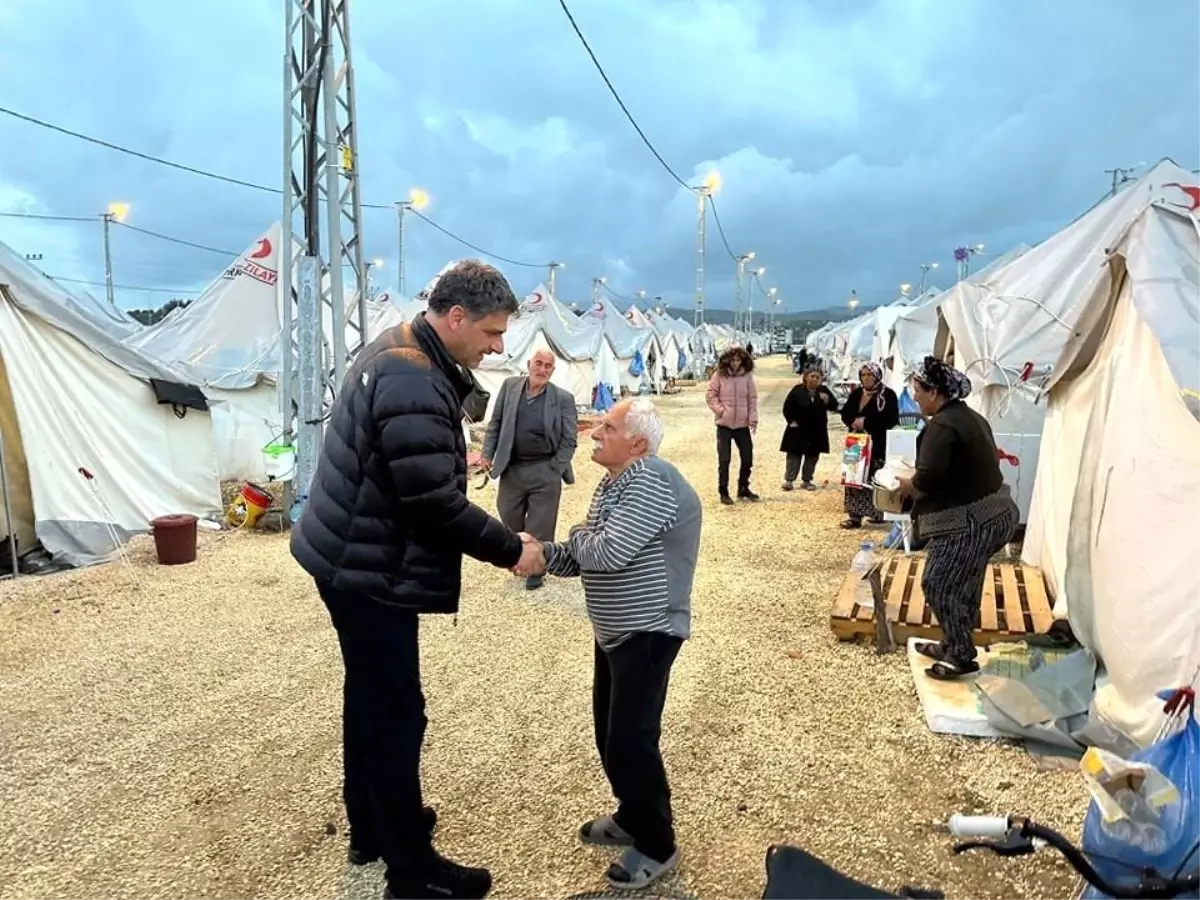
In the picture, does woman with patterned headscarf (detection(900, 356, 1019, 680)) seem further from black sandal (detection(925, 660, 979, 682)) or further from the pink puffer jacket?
the pink puffer jacket

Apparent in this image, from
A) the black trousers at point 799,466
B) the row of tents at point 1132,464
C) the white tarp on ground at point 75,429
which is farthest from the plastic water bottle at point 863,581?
the white tarp on ground at point 75,429

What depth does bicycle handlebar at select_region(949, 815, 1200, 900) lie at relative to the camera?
1684mm

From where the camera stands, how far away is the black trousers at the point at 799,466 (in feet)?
36.0

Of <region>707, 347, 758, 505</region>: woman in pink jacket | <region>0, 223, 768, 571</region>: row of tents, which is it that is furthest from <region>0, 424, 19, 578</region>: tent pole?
<region>707, 347, 758, 505</region>: woman in pink jacket

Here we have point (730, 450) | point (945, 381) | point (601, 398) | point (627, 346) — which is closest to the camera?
point (945, 381)

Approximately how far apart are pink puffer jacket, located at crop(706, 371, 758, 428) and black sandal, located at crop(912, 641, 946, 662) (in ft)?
16.2

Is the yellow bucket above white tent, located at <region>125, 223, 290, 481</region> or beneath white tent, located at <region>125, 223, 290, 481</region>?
beneath

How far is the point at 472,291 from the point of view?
8.44 feet

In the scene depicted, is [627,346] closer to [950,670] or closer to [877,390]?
[877,390]

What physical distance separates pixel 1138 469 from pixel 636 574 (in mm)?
2962

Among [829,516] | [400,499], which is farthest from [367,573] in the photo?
[829,516]

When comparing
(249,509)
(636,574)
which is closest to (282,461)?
(249,509)

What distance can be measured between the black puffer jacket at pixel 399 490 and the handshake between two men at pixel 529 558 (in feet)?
0.27

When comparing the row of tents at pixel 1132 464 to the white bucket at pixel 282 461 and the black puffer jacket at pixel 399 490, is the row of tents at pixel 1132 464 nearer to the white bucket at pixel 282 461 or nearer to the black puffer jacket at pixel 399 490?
the black puffer jacket at pixel 399 490
